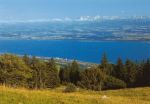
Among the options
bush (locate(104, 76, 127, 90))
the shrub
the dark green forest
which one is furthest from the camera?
bush (locate(104, 76, 127, 90))

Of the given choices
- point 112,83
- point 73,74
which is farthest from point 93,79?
point 73,74

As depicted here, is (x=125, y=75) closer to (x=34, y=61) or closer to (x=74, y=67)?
(x=74, y=67)

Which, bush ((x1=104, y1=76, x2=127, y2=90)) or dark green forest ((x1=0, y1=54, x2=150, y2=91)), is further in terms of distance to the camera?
bush ((x1=104, y1=76, x2=127, y2=90))

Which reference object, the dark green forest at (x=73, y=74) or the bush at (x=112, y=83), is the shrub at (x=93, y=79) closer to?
the dark green forest at (x=73, y=74)

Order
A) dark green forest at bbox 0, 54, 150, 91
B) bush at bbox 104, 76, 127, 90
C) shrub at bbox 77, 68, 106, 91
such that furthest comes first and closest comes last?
bush at bbox 104, 76, 127, 90 → shrub at bbox 77, 68, 106, 91 → dark green forest at bbox 0, 54, 150, 91

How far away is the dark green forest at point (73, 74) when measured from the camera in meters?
61.4

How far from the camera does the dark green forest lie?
61.4 m

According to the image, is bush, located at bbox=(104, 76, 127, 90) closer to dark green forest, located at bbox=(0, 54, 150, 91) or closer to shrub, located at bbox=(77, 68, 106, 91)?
dark green forest, located at bbox=(0, 54, 150, 91)

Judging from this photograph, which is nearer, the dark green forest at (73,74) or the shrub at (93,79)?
the dark green forest at (73,74)

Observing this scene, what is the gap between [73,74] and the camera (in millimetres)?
101188

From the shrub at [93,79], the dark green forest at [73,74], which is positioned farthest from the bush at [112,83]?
the shrub at [93,79]

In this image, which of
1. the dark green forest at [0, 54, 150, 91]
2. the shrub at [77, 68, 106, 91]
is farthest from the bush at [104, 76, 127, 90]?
the shrub at [77, 68, 106, 91]

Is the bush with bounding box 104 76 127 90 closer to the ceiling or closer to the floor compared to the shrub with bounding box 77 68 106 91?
closer to the floor

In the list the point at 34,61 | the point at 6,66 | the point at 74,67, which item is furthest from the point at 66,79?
the point at 6,66
